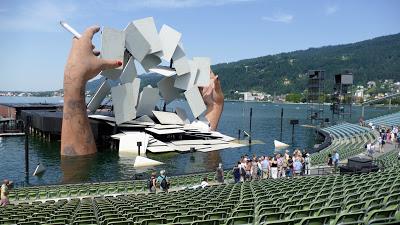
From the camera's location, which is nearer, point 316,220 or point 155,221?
point 316,220

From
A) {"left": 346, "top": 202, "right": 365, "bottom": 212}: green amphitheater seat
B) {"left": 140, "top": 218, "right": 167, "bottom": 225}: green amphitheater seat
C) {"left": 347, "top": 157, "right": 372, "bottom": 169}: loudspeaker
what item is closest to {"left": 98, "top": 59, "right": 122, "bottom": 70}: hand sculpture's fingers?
{"left": 347, "top": 157, "right": 372, "bottom": 169}: loudspeaker

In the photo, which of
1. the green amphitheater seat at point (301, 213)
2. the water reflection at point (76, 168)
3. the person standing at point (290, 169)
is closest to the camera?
the green amphitheater seat at point (301, 213)

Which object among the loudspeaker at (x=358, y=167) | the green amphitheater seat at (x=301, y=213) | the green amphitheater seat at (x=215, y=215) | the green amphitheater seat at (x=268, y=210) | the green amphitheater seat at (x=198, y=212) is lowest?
the loudspeaker at (x=358, y=167)

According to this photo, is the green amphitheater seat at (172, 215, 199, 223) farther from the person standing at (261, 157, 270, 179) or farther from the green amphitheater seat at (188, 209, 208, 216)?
the person standing at (261, 157, 270, 179)

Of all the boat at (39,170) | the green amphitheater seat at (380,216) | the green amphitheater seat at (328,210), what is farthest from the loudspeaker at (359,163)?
the boat at (39,170)

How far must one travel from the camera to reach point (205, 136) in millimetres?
49312

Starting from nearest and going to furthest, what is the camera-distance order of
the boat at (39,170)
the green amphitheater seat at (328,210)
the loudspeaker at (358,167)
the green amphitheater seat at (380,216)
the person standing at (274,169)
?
the green amphitheater seat at (380,216) → the green amphitheater seat at (328,210) → the loudspeaker at (358,167) → the person standing at (274,169) → the boat at (39,170)

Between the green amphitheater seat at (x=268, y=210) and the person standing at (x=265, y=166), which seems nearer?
the green amphitheater seat at (x=268, y=210)

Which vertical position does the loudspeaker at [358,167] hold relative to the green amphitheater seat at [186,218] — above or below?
below

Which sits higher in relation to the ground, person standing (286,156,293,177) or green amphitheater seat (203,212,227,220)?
green amphitheater seat (203,212,227,220)

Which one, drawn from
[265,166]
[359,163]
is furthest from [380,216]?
[265,166]

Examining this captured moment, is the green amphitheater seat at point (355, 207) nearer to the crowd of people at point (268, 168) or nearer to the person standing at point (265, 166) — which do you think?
the crowd of people at point (268, 168)

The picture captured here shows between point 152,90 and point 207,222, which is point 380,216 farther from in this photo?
point 152,90

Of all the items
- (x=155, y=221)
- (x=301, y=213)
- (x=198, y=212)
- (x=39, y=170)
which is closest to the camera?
(x=301, y=213)
